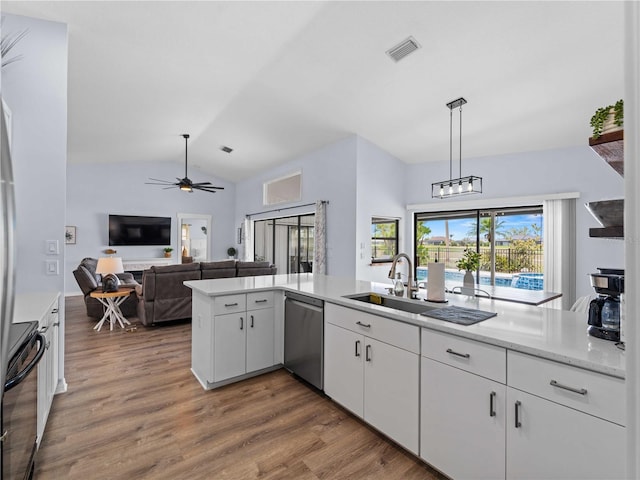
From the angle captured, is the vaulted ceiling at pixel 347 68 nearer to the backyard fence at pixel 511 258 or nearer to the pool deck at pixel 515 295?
the backyard fence at pixel 511 258

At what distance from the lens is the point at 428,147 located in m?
5.65

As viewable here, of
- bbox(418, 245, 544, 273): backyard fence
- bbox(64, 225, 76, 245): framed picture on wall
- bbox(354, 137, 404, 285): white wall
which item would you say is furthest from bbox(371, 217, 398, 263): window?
bbox(64, 225, 76, 245): framed picture on wall

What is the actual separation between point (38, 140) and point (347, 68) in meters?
3.08

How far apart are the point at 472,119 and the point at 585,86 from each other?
124cm

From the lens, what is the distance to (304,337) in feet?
8.87

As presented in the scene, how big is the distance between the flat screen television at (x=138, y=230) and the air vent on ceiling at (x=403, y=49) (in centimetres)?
730

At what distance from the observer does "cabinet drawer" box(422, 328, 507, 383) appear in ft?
4.76

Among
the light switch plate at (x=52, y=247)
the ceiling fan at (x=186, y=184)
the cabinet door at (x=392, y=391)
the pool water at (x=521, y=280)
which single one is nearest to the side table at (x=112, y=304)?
the light switch plate at (x=52, y=247)

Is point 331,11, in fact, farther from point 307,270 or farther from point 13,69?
point 307,270

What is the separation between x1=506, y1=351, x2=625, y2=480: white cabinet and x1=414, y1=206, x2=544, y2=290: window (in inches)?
149

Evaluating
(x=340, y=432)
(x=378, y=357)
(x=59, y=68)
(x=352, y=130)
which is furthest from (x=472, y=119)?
(x=59, y=68)

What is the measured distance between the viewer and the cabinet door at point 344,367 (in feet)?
7.14

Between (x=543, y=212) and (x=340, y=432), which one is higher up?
(x=543, y=212)

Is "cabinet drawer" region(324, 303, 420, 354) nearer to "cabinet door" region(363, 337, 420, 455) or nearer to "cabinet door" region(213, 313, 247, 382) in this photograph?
"cabinet door" region(363, 337, 420, 455)
